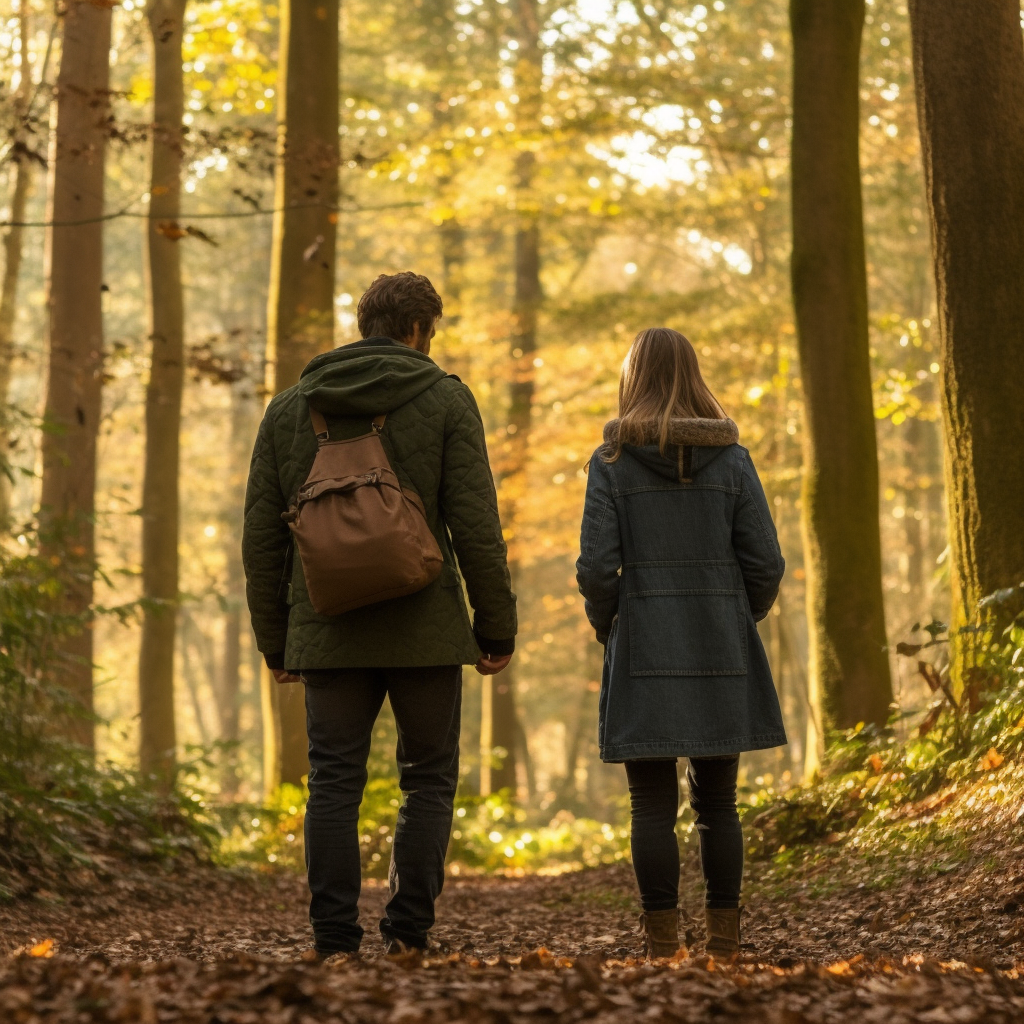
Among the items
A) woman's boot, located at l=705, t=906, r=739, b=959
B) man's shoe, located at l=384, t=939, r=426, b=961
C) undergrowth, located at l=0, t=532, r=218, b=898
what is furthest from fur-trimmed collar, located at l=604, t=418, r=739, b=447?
undergrowth, located at l=0, t=532, r=218, b=898

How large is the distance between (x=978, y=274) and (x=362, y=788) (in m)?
4.20

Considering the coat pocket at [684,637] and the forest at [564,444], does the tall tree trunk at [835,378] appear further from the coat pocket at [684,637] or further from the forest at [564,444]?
the coat pocket at [684,637]

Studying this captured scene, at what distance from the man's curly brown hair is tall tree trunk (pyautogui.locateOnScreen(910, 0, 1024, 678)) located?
3318 millimetres

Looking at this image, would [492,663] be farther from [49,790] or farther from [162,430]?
[162,430]

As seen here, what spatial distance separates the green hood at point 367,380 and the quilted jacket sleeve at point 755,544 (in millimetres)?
1100

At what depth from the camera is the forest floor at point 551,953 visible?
9.70 ft

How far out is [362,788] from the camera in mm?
3895

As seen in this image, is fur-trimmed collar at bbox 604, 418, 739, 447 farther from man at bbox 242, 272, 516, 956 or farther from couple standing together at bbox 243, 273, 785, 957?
man at bbox 242, 272, 516, 956

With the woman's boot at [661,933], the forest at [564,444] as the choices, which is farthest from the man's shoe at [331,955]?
the woman's boot at [661,933]

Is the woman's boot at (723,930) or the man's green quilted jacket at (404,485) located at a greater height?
the man's green quilted jacket at (404,485)

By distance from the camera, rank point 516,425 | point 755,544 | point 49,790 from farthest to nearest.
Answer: point 516,425
point 49,790
point 755,544

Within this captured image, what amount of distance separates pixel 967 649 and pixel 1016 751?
2.80 feet

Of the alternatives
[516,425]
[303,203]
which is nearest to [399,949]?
[303,203]

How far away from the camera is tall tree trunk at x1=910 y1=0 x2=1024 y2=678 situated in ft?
20.4
